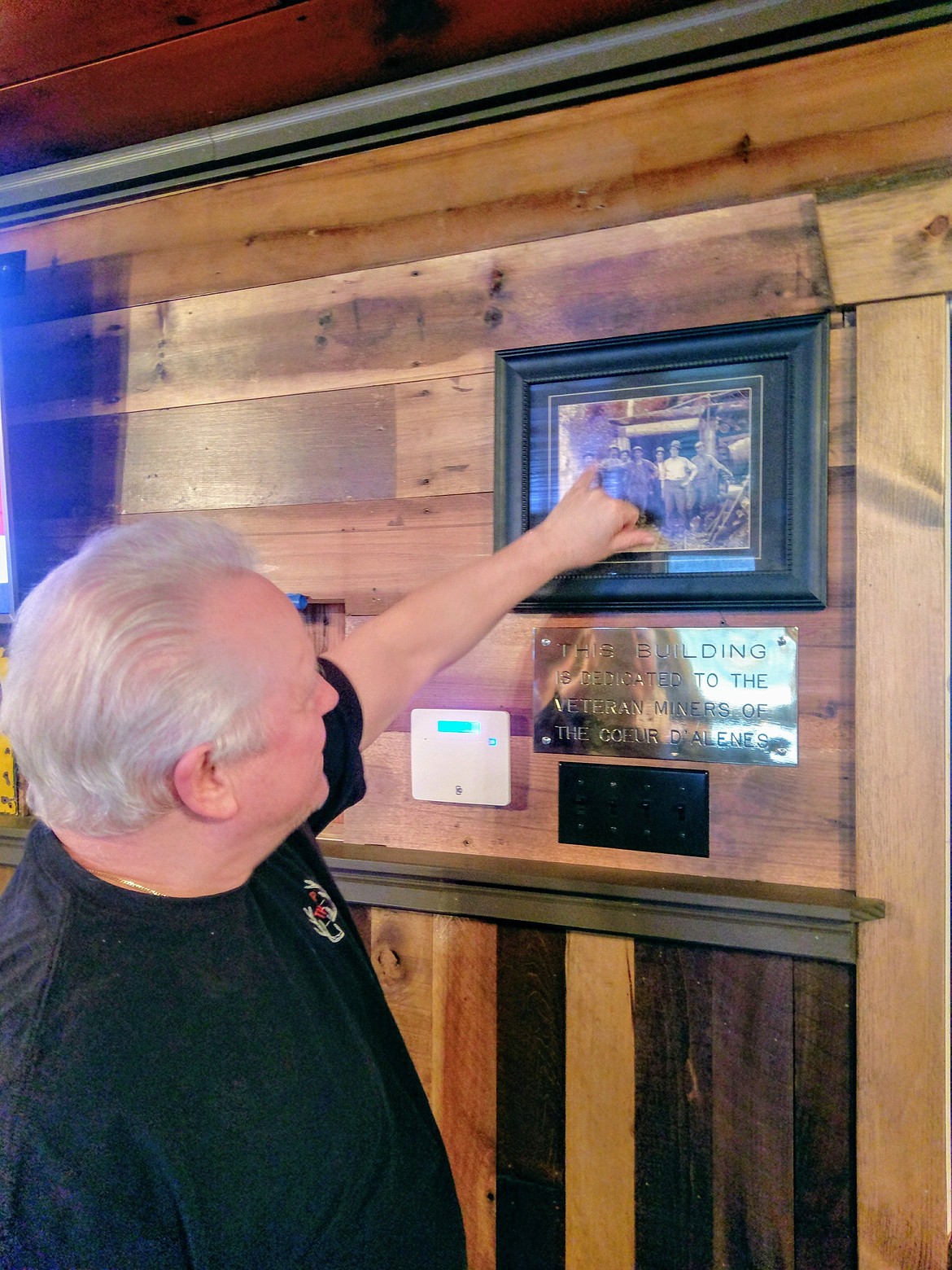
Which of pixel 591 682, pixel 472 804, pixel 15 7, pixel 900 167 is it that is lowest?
pixel 472 804

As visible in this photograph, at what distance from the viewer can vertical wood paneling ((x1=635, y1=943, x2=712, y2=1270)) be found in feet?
4.04

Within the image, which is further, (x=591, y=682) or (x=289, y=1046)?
(x=591, y=682)

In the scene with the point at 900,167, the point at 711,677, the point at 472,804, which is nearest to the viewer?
the point at 900,167

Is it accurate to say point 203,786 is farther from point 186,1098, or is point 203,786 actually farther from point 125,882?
point 186,1098

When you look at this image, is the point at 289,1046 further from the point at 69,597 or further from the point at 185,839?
the point at 69,597

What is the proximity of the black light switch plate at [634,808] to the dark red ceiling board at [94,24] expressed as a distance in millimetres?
1240

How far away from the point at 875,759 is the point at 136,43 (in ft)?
5.05

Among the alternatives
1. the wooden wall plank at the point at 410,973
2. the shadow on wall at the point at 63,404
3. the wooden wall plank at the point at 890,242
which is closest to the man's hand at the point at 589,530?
the wooden wall plank at the point at 890,242

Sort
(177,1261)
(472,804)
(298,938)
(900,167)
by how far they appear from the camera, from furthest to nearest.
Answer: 1. (472,804)
2. (900,167)
3. (298,938)
4. (177,1261)

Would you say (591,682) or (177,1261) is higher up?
(591,682)

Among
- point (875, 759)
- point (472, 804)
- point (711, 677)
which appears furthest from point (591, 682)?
point (875, 759)

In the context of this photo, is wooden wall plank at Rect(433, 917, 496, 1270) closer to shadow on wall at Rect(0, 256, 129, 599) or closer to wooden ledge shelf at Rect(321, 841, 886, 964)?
wooden ledge shelf at Rect(321, 841, 886, 964)

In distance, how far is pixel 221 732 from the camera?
2.62ft

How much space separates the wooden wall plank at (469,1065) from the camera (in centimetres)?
136
